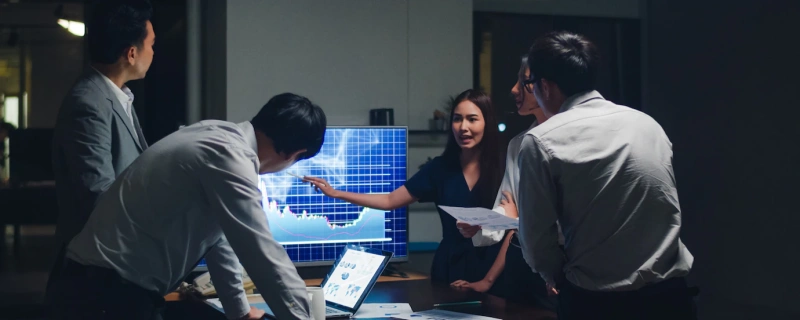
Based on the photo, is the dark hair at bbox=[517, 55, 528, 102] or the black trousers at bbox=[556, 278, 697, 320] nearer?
the black trousers at bbox=[556, 278, 697, 320]

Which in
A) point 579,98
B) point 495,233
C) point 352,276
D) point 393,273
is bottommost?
point 393,273

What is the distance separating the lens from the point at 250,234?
1.47 metres

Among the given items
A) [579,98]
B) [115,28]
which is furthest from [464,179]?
[115,28]

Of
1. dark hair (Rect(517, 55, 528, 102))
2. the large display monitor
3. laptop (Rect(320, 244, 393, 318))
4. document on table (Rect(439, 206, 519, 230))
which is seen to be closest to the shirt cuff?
laptop (Rect(320, 244, 393, 318))

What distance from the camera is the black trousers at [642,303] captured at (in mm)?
1662

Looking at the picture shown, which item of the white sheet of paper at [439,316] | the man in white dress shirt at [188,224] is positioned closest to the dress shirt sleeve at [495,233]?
the white sheet of paper at [439,316]

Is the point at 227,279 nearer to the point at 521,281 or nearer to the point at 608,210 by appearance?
the point at 608,210

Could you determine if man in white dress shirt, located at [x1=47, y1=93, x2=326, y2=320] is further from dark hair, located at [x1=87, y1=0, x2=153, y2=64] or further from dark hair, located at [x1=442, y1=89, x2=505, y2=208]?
dark hair, located at [x1=442, y1=89, x2=505, y2=208]

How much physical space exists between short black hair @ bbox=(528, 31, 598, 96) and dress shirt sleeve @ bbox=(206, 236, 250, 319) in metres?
0.84

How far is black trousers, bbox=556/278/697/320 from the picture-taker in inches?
65.4

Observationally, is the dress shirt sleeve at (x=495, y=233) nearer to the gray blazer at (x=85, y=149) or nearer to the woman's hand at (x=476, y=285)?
the woman's hand at (x=476, y=285)

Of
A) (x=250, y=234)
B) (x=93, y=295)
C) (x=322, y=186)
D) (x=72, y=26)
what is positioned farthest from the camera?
(x=72, y=26)

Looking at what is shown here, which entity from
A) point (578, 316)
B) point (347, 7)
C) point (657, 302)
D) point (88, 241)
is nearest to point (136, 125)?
point (88, 241)

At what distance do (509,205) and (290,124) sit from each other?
3.44 feet
